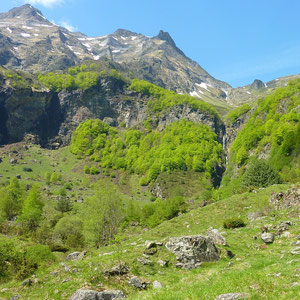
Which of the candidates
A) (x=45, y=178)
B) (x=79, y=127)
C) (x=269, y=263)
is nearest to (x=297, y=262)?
(x=269, y=263)

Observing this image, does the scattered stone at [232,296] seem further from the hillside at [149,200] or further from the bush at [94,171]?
the bush at [94,171]

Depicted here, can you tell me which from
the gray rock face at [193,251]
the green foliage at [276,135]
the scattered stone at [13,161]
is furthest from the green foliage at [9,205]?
the green foliage at [276,135]

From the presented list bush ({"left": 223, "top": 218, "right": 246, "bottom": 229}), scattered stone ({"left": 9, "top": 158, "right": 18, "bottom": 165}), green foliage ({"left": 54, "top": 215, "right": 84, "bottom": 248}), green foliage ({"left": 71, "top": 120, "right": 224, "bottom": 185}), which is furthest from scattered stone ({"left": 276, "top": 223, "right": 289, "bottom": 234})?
scattered stone ({"left": 9, "top": 158, "right": 18, "bottom": 165})

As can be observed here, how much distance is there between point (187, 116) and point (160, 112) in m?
25.0

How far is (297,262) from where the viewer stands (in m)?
11.9

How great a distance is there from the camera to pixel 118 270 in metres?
15.1

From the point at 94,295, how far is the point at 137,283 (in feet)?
10.2

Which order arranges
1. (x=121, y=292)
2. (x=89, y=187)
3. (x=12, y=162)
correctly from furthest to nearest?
(x=12, y=162), (x=89, y=187), (x=121, y=292)

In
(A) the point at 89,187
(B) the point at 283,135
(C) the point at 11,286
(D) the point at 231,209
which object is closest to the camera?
(C) the point at 11,286

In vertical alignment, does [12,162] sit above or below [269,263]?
above

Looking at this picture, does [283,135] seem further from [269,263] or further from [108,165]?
[108,165]

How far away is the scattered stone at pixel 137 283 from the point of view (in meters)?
14.1

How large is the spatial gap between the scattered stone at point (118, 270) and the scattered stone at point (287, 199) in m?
24.1

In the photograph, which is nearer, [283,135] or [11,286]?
[11,286]
